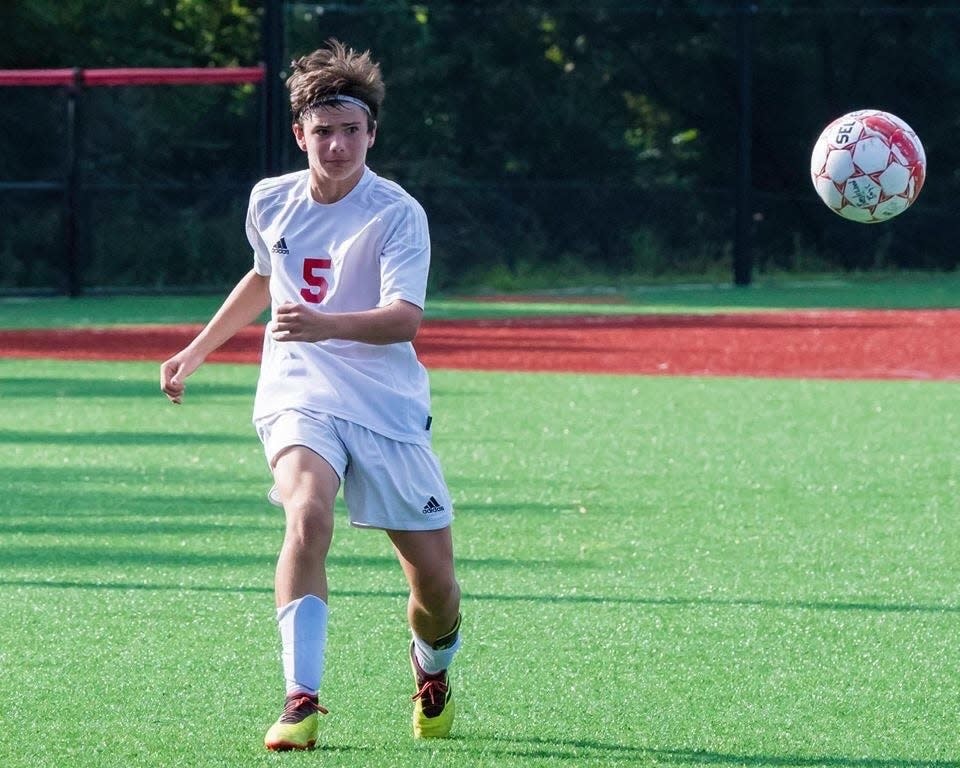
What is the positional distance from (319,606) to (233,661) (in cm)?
126

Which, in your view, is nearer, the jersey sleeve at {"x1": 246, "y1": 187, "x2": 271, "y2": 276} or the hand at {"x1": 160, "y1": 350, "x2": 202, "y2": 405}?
the jersey sleeve at {"x1": 246, "y1": 187, "x2": 271, "y2": 276}

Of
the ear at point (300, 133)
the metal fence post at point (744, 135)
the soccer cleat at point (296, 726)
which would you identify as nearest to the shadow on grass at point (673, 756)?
the soccer cleat at point (296, 726)

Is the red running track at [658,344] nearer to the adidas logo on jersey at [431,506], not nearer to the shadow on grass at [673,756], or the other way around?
the shadow on grass at [673,756]

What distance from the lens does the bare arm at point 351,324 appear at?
4824 millimetres

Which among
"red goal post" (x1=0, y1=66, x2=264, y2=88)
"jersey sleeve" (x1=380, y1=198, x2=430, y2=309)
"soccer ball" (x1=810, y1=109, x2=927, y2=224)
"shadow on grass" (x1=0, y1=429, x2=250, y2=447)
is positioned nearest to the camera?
"jersey sleeve" (x1=380, y1=198, x2=430, y2=309)

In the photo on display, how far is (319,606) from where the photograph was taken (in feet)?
16.5

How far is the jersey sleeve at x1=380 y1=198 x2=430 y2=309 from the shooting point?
511 centimetres

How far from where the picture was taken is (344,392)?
5.18m

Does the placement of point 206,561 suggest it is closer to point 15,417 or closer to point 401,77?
point 15,417

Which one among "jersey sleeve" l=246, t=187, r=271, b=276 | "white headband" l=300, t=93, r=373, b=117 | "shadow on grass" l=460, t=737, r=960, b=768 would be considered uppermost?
"white headband" l=300, t=93, r=373, b=117

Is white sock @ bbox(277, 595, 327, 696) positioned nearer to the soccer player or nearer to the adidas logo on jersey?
the soccer player

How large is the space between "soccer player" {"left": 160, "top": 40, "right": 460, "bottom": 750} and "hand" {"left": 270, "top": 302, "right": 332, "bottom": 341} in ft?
0.40

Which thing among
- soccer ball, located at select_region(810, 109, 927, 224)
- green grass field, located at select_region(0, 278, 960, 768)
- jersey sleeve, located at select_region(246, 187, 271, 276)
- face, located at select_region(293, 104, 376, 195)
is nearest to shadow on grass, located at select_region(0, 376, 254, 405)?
green grass field, located at select_region(0, 278, 960, 768)

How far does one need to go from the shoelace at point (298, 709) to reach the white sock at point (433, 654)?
1.51 ft
